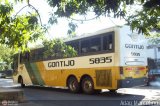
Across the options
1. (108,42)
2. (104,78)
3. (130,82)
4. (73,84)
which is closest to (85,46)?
(108,42)

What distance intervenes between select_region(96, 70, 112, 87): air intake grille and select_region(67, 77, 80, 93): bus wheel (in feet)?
6.54

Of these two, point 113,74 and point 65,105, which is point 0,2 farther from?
point 113,74

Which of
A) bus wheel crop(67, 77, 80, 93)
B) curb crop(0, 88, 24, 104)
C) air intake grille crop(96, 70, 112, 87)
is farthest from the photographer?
bus wheel crop(67, 77, 80, 93)

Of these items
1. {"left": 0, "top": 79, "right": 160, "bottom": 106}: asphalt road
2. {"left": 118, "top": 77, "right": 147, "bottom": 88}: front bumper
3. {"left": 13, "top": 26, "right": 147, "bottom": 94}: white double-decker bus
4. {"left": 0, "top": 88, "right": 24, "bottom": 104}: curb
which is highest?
{"left": 13, "top": 26, "right": 147, "bottom": 94}: white double-decker bus

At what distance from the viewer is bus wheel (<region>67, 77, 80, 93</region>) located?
19.3 m

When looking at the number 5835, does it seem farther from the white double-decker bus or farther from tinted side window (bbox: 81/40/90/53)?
tinted side window (bbox: 81/40/90/53)

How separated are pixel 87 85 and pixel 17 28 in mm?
7239

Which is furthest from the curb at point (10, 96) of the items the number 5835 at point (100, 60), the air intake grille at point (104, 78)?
the number 5835 at point (100, 60)

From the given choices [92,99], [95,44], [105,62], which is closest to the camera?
[92,99]

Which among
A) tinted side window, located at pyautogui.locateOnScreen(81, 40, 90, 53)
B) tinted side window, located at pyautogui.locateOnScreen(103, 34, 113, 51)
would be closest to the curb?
tinted side window, located at pyautogui.locateOnScreen(103, 34, 113, 51)

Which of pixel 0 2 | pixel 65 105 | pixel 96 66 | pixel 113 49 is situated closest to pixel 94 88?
pixel 96 66

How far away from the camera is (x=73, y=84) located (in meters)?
19.6

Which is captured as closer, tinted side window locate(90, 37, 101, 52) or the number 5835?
the number 5835

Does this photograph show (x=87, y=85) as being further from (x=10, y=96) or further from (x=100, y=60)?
(x=10, y=96)
